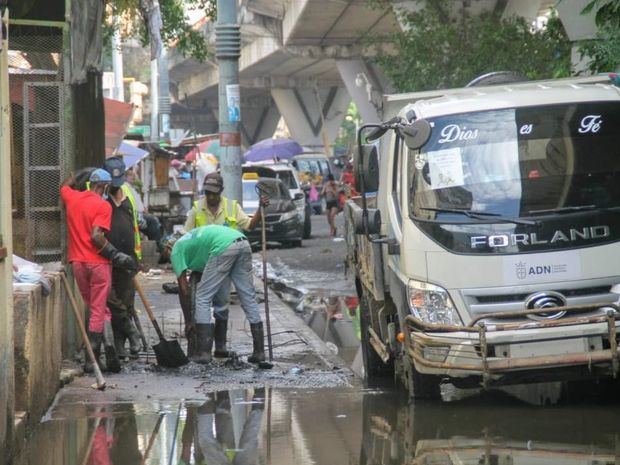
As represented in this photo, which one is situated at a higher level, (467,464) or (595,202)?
(595,202)

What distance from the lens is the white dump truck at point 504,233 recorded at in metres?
8.55

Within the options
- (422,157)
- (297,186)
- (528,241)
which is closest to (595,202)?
(528,241)

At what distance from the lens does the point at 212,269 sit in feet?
37.0

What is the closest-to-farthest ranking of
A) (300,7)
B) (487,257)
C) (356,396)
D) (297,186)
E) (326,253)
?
(487,257), (356,396), (326,253), (297,186), (300,7)

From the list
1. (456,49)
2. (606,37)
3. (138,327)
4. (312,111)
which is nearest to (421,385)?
(138,327)

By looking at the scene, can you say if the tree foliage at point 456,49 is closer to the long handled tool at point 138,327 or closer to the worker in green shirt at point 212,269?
the long handled tool at point 138,327

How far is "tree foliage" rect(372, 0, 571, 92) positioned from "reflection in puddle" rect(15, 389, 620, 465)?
14270 mm

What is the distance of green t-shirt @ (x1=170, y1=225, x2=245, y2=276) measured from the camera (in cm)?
1130

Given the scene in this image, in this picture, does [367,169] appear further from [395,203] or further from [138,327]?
[138,327]

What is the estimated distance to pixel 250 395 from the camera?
33.2 ft

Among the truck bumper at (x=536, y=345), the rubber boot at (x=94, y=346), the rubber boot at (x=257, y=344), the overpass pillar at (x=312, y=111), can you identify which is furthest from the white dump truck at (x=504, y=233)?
the overpass pillar at (x=312, y=111)

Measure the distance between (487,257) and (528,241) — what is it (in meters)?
0.30

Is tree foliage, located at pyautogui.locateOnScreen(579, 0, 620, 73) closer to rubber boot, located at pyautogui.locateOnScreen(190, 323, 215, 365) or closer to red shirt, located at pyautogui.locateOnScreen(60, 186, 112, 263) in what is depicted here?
rubber boot, located at pyautogui.locateOnScreen(190, 323, 215, 365)

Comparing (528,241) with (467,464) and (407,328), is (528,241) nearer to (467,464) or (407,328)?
(407,328)
